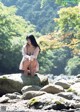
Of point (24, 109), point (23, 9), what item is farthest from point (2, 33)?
point (23, 9)


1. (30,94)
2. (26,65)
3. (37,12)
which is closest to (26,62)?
(26,65)

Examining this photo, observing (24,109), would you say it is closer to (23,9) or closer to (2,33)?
(2,33)

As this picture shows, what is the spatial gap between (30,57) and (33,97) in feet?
6.01

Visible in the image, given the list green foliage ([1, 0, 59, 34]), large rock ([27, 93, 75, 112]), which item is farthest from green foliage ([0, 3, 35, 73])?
green foliage ([1, 0, 59, 34])

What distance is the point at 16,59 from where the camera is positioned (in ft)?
127

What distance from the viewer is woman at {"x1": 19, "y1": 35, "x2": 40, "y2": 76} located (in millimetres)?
9594

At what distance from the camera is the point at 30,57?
31.2 ft

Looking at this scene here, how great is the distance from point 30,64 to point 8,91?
1005 millimetres

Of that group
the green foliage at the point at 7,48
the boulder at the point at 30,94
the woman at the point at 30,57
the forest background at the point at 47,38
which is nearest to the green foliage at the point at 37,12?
the forest background at the point at 47,38

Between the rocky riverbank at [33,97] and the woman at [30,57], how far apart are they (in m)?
0.21

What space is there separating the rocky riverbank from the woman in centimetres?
21

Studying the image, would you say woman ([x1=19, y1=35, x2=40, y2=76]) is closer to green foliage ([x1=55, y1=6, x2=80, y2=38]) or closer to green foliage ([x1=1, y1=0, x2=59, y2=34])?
green foliage ([x1=55, y1=6, x2=80, y2=38])

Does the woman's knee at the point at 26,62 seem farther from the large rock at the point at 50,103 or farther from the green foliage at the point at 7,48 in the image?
the green foliage at the point at 7,48

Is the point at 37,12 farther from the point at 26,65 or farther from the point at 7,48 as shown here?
the point at 26,65
